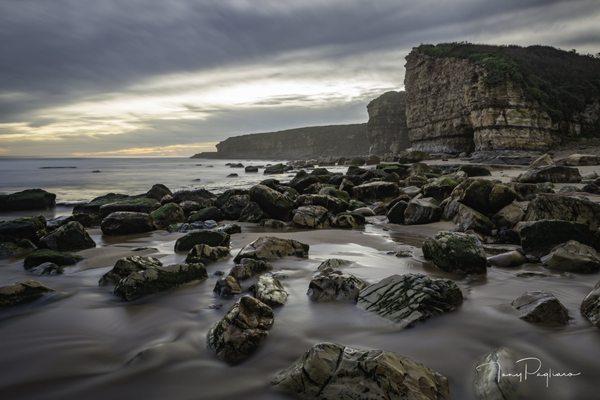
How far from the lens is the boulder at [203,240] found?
22.7 ft

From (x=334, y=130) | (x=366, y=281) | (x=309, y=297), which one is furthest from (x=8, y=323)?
(x=334, y=130)

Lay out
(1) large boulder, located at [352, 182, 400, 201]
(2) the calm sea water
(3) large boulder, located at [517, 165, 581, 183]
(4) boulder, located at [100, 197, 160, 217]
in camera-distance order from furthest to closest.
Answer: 1. (2) the calm sea water
2. (3) large boulder, located at [517, 165, 581, 183]
3. (1) large boulder, located at [352, 182, 400, 201]
4. (4) boulder, located at [100, 197, 160, 217]

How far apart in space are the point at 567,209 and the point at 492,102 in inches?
1352

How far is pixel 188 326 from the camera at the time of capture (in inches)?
147

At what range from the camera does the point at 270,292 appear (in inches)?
166

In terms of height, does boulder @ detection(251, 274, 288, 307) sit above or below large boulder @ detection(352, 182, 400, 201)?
above

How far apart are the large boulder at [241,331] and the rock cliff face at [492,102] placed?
38.1m

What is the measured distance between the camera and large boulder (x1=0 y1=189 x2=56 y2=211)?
15539mm

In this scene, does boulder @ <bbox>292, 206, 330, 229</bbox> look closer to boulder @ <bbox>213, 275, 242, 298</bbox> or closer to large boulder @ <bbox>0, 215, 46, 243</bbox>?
boulder @ <bbox>213, 275, 242, 298</bbox>

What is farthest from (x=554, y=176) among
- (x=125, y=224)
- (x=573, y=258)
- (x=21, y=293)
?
(x=21, y=293)

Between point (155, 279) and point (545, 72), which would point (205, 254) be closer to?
point (155, 279)

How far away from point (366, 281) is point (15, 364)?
363 cm

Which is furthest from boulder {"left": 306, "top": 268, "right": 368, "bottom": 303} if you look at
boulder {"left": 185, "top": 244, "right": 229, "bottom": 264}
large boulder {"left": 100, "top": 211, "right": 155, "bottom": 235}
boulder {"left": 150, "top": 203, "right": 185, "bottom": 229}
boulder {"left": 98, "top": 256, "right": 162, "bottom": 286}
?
boulder {"left": 150, "top": 203, "right": 185, "bottom": 229}

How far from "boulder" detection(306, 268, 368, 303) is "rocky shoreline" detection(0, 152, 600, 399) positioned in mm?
13
